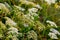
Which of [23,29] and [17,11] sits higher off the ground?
[17,11]

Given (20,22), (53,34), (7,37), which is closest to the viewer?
(7,37)

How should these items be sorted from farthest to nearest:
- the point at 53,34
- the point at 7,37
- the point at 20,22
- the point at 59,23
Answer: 1. the point at 59,23
2. the point at 20,22
3. the point at 53,34
4. the point at 7,37

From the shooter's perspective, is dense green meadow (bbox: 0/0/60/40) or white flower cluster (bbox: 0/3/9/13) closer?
dense green meadow (bbox: 0/0/60/40)

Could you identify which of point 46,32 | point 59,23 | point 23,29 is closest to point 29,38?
point 23,29

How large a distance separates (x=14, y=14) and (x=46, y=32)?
1.83ft

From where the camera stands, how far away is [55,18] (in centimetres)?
373

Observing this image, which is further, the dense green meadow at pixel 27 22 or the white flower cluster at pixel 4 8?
the white flower cluster at pixel 4 8

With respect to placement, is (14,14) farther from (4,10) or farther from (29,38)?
(29,38)

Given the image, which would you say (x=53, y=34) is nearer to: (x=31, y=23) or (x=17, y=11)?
(x=31, y=23)

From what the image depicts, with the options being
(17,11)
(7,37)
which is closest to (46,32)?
(17,11)

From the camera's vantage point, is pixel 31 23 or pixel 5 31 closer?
pixel 5 31

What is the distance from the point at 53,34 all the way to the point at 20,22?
21.3 inches

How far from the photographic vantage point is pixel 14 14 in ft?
10.8

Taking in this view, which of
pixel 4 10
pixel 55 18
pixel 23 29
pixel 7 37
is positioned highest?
pixel 55 18
